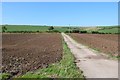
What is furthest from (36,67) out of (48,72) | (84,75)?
(84,75)

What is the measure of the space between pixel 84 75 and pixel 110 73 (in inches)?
57.2

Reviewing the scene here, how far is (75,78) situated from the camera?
42.1 feet

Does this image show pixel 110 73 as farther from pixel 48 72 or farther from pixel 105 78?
pixel 48 72

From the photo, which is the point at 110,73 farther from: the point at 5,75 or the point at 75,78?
the point at 5,75

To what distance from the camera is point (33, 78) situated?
44.2 ft

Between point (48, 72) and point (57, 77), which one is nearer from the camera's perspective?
point (57, 77)

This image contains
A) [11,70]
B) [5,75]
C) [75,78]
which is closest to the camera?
[75,78]

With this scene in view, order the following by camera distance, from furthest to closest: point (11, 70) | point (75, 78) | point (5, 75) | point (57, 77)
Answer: point (11, 70), point (5, 75), point (57, 77), point (75, 78)

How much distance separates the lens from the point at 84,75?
13.8 metres

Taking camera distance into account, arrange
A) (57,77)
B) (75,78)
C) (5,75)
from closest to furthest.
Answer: (75,78), (57,77), (5,75)

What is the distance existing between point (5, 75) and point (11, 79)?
2.37 ft

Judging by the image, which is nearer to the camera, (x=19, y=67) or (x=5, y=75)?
(x=5, y=75)

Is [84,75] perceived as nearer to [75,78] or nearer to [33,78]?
[75,78]

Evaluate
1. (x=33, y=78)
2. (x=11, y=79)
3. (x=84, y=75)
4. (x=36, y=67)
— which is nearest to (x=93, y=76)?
(x=84, y=75)
